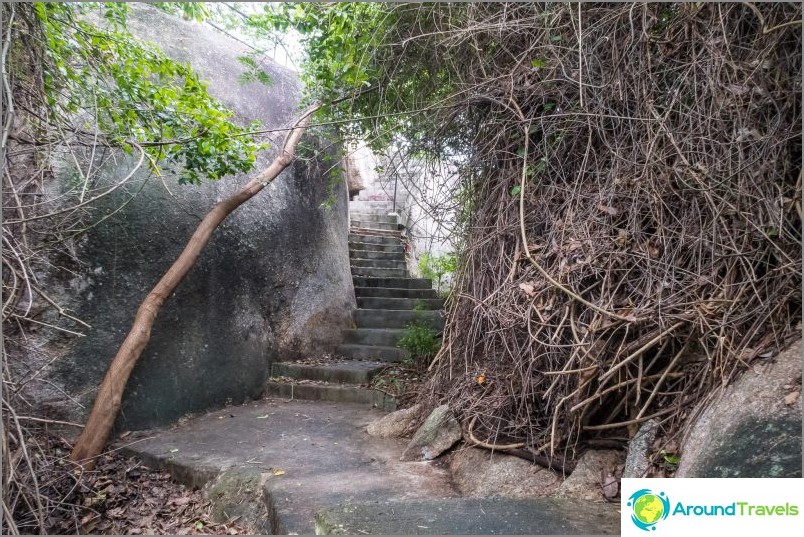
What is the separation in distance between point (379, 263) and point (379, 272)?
275 millimetres

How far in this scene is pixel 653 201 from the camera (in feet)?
8.85

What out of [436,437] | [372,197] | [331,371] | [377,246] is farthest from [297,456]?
[372,197]

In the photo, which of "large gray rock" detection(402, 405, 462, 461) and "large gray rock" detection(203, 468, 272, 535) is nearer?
"large gray rock" detection(203, 468, 272, 535)

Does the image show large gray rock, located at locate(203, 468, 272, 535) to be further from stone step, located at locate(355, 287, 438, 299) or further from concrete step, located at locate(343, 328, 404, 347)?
stone step, located at locate(355, 287, 438, 299)

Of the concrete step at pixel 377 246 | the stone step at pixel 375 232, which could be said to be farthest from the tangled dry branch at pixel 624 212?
the stone step at pixel 375 232

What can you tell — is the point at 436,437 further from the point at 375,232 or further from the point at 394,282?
the point at 375,232

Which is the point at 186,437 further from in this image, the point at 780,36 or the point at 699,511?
the point at 780,36

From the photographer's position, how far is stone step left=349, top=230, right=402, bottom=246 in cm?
907

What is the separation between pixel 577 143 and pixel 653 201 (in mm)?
→ 685

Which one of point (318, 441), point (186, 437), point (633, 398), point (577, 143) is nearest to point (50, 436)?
point (186, 437)

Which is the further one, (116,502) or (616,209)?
(116,502)

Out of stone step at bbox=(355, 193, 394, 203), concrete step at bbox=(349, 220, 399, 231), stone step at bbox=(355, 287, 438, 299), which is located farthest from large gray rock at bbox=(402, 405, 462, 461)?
stone step at bbox=(355, 193, 394, 203)

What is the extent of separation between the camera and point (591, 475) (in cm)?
261

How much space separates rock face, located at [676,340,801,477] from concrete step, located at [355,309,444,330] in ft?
13.2
